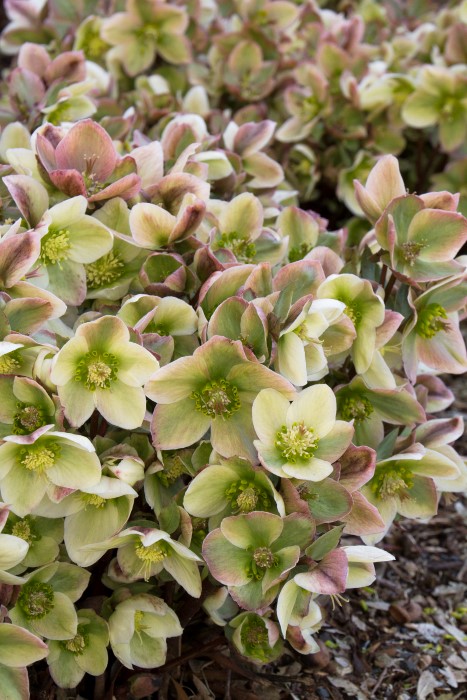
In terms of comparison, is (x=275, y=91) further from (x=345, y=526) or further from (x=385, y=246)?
(x=345, y=526)

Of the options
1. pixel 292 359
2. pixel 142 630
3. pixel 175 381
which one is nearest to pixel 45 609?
pixel 142 630

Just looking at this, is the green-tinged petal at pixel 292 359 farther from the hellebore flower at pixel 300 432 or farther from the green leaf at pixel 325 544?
the green leaf at pixel 325 544

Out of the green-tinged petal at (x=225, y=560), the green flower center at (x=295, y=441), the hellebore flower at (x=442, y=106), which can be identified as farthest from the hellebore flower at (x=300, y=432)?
the hellebore flower at (x=442, y=106)

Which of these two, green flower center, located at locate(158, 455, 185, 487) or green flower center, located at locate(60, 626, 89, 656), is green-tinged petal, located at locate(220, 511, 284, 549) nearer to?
green flower center, located at locate(158, 455, 185, 487)

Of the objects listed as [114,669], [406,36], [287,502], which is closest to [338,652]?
[114,669]

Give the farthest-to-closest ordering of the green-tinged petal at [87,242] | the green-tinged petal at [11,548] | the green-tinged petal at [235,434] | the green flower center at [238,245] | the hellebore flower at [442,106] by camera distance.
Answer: the hellebore flower at [442,106], the green flower center at [238,245], the green-tinged petal at [87,242], the green-tinged petal at [235,434], the green-tinged petal at [11,548]

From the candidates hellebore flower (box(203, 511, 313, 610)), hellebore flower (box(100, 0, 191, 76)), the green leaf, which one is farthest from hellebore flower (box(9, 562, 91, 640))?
hellebore flower (box(100, 0, 191, 76))

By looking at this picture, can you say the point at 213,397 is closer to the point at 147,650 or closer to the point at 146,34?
the point at 147,650
